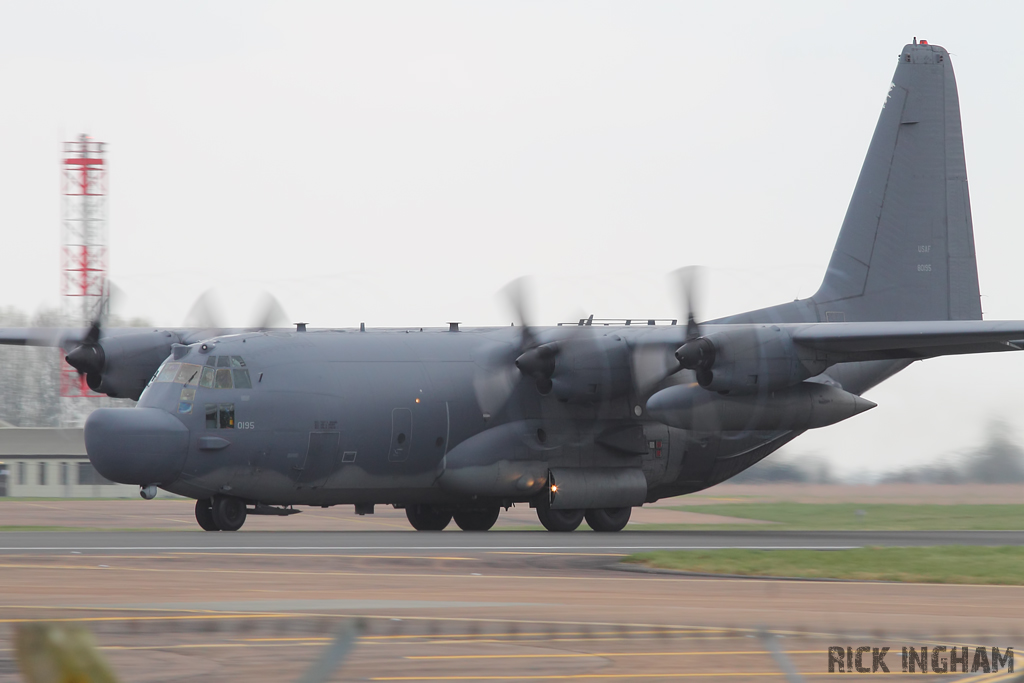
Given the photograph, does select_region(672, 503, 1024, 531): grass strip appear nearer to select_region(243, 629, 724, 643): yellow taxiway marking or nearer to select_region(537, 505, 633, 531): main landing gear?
select_region(537, 505, 633, 531): main landing gear

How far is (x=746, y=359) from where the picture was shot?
2444 centimetres

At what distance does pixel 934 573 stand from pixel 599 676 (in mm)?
10321

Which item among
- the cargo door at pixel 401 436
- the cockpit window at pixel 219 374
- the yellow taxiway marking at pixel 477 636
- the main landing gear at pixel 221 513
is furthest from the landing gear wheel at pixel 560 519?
the yellow taxiway marking at pixel 477 636

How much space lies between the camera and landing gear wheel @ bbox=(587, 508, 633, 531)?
2828 cm

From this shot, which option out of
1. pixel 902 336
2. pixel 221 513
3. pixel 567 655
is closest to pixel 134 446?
pixel 221 513

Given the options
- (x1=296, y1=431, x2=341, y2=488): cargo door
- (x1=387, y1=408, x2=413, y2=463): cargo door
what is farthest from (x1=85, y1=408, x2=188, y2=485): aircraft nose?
(x1=387, y1=408, x2=413, y2=463): cargo door

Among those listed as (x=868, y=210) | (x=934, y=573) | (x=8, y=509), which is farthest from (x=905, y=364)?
(x=8, y=509)

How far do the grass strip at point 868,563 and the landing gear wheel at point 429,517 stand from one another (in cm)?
982

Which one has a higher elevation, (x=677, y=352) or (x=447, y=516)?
(x=677, y=352)

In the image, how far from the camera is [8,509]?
41469mm

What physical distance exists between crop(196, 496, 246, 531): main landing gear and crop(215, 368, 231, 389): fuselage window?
214cm

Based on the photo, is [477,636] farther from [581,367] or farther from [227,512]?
[581,367]

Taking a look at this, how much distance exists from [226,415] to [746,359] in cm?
943

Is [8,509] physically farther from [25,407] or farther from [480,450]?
[25,407]
